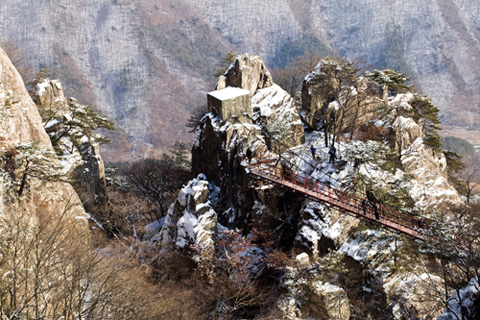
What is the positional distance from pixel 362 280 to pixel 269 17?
582 feet

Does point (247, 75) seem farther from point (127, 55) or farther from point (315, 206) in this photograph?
point (127, 55)

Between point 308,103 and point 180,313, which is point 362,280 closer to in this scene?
point 180,313

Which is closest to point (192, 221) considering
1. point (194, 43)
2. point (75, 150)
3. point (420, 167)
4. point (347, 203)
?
point (347, 203)

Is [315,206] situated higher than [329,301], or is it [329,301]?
[315,206]

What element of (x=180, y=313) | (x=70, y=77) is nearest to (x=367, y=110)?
(x=180, y=313)

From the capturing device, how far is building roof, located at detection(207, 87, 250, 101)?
25422 mm

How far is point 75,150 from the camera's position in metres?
29.1

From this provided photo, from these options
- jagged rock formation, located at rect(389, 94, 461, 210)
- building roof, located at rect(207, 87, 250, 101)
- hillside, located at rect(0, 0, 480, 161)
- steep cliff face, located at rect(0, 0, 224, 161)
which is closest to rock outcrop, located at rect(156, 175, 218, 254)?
building roof, located at rect(207, 87, 250, 101)

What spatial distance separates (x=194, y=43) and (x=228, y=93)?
505 ft

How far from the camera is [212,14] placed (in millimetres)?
184000

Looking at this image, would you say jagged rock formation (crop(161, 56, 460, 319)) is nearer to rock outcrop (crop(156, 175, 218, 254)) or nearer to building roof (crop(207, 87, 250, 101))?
rock outcrop (crop(156, 175, 218, 254))

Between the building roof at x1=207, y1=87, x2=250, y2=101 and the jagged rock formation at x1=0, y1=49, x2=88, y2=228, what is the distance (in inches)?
421

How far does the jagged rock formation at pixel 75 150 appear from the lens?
2781cm

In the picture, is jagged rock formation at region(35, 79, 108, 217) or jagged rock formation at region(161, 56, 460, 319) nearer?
jagged rock formation at region(161, 56, 460, 319)
